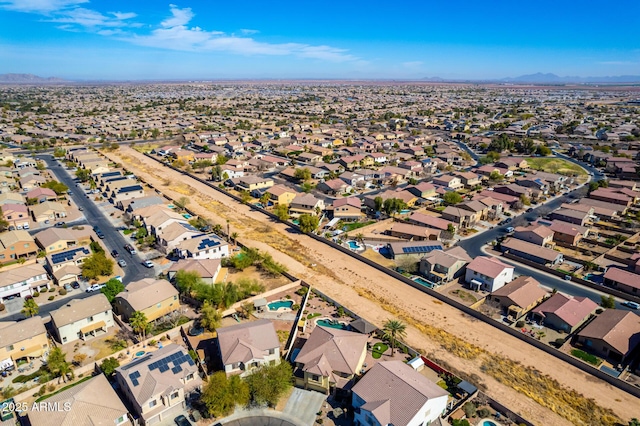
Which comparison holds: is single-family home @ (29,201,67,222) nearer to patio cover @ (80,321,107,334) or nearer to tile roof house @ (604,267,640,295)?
patio cover @ (80,321,107,334)

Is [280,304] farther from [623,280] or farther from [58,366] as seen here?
[623,280]

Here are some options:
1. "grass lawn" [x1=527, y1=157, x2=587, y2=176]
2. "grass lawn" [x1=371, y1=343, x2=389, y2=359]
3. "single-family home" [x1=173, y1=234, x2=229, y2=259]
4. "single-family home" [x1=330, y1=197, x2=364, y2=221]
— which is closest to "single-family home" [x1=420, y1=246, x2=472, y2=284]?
"grass lawn" [x1=371, y1=343, x2=389, y2=359]

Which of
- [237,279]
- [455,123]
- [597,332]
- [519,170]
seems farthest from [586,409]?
[455,123]

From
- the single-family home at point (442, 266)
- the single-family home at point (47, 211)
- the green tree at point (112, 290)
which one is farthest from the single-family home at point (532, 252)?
the single-family home at point (47, 211)

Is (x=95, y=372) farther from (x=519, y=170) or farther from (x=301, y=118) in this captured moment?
(x=301, y=118)

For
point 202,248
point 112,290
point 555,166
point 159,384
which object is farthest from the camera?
point 555,166

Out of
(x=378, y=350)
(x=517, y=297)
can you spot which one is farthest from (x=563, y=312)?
(x=378, y=350)
